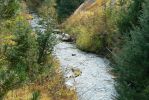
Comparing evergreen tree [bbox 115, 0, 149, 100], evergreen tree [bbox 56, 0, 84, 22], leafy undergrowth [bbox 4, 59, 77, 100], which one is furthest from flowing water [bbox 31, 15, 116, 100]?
evergreen tree [bbox 56, 0, 84, 22]

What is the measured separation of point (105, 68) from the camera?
21.3 m

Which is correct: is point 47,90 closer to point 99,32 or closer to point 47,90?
point 47,90

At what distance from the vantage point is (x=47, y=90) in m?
16.5

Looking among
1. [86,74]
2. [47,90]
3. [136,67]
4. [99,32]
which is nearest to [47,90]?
[47,90]

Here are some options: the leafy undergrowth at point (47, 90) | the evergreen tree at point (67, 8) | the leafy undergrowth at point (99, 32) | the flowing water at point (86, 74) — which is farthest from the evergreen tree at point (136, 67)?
the evergreen tree at point (67, 8)

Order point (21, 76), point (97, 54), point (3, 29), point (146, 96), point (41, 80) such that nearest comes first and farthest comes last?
point (146, 96), point (21, 76), point (3, 29), point (41, 80), point (97, 54)

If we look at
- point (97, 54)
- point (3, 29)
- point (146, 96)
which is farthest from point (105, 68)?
point (146, 96)

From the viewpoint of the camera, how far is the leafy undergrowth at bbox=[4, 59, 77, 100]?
48.4ft

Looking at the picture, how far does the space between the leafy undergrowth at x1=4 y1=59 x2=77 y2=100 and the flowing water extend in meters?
0.44

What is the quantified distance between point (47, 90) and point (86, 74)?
12.9 ft

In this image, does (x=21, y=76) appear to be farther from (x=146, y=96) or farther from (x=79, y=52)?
(x=79, y=52)

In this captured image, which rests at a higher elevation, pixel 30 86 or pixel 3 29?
pixel 3 29

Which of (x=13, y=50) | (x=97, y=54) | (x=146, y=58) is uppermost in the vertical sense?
(x=146, y=58)

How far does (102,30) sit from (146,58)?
56.8 ft
